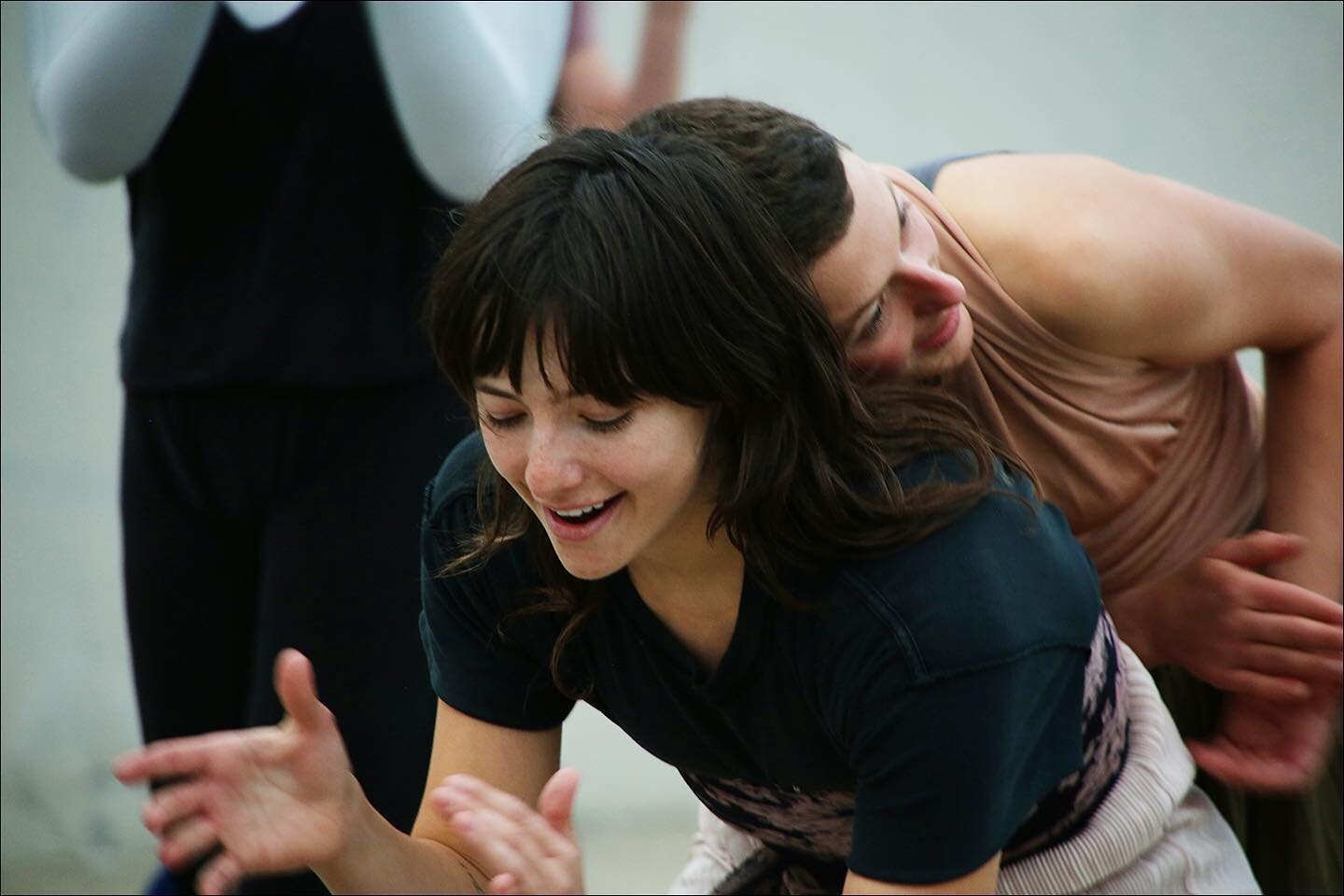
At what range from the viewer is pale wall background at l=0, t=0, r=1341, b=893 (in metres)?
2.21

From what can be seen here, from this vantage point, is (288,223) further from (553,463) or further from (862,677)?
(862,677)

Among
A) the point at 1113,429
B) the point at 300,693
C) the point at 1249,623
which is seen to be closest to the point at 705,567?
the point at 300,693

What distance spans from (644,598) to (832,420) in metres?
0.16

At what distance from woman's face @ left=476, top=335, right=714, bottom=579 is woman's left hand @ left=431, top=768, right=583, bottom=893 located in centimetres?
12

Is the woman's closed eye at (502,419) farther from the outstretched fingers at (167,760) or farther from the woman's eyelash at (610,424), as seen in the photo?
the outstretched fingers at (167,760)

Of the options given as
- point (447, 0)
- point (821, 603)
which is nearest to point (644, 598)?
point (821, 603)

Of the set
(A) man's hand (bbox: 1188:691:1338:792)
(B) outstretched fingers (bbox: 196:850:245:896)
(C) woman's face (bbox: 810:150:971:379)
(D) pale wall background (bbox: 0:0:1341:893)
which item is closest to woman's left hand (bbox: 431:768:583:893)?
(B) outstretched fingers (bbox: 196:850:245:896)

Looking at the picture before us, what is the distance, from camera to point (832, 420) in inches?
34.0

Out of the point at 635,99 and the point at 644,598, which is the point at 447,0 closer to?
the point at 635,99

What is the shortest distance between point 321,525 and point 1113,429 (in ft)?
1.86

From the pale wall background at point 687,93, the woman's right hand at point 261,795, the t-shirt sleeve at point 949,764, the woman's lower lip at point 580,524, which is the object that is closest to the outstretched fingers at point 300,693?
the woman's right hand at point 261,795

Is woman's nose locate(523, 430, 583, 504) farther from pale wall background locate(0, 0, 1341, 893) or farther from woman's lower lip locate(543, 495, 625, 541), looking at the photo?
pale wall background locate(0, 0, 1341, 893)

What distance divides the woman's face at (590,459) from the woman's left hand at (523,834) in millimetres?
120

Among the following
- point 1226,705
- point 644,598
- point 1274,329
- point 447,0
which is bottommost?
point 1226,705
